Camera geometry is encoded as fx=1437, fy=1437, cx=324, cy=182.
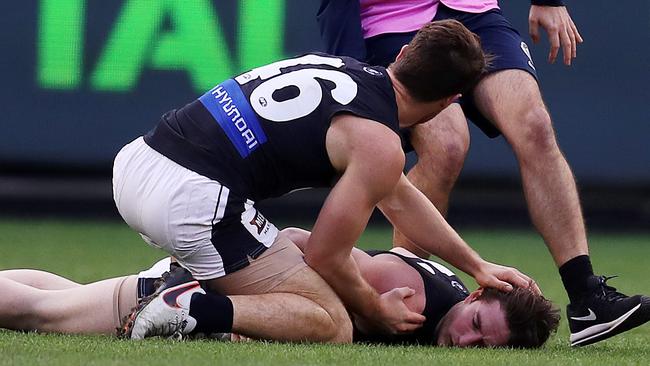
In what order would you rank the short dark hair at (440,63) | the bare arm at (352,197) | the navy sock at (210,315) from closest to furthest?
the bare arm at (352,197)
the navy sock at (210,315)
the short dark hair at (440,63)

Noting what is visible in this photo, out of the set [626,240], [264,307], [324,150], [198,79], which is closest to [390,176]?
[324,150]

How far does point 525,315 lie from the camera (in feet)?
14.7

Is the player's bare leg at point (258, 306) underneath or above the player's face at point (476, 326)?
above

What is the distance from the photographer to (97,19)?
9195mm

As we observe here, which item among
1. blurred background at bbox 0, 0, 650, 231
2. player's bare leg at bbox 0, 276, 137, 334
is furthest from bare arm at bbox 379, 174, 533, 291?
blurred background at bbox 0, 0, 650, 231

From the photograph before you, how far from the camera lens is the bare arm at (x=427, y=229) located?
185 inches

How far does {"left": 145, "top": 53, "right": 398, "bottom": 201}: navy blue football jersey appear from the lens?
14.3 ft

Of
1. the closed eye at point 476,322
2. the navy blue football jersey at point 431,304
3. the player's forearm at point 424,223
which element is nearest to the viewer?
the closed eye at point 476,322

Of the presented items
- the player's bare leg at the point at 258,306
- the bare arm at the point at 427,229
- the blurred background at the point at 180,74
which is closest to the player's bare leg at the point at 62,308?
the player's bare leg at the point at 258,306

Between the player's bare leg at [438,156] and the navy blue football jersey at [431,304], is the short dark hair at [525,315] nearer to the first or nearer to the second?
the navy blue football jersey at [431,304]

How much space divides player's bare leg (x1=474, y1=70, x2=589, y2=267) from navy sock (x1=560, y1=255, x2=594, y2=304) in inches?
1.0

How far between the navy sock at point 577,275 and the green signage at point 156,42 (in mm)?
4583

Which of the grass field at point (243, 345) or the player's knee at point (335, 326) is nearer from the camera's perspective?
the grass field at point (243, 345)

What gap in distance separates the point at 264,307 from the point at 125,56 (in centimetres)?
512
